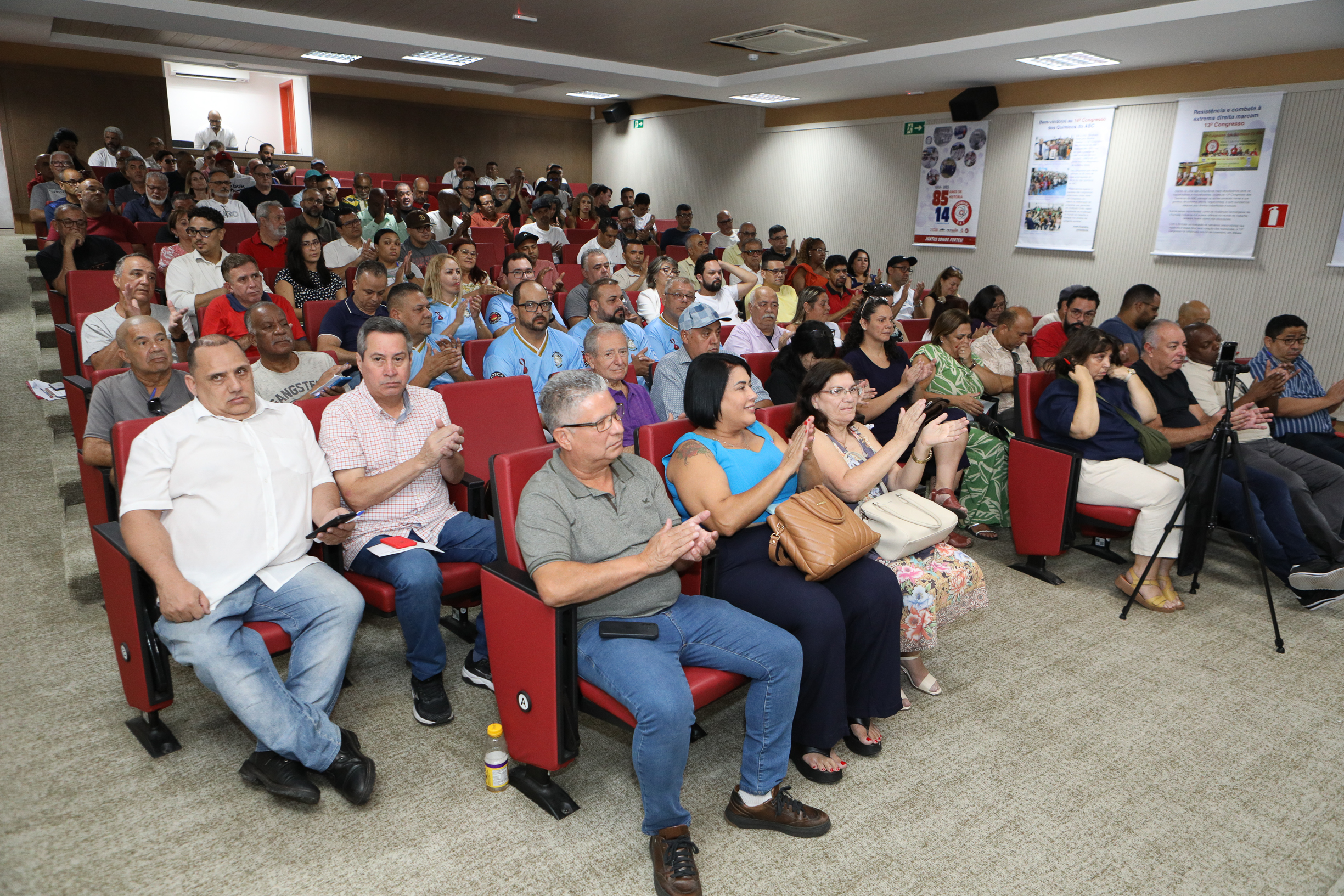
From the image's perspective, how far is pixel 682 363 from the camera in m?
3.83

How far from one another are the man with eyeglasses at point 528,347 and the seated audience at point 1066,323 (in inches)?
124

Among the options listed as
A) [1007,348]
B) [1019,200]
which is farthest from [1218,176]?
[1007,348]

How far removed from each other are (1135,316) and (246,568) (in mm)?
5299

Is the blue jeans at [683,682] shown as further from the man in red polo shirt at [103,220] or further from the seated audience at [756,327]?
the man in red polo shirt at [103,220]

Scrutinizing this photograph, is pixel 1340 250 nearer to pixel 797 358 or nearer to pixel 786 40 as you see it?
pixel 786 40

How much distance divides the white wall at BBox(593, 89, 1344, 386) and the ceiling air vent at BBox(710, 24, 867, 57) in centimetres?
275

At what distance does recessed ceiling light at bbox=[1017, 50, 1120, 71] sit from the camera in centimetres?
724

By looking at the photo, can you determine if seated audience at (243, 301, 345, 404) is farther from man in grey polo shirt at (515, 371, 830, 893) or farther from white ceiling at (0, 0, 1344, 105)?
white ceiling at (0, 0, 1344, 105)

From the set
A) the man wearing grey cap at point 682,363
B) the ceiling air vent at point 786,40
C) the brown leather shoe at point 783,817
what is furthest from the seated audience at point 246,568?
the ceiling air vent at point 786,40

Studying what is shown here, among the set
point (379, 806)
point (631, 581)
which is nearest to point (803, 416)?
point (631, 581)

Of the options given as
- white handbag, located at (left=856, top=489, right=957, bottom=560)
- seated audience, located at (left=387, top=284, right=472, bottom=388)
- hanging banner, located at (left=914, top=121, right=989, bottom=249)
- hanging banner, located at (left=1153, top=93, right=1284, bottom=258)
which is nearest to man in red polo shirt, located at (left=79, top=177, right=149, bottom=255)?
seated audience, located at (left=387, top=284, right=472, bottom=388)

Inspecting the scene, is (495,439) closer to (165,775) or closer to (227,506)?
(227,506)

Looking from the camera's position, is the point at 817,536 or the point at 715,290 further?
the point at 715,290

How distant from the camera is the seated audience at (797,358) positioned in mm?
3668
